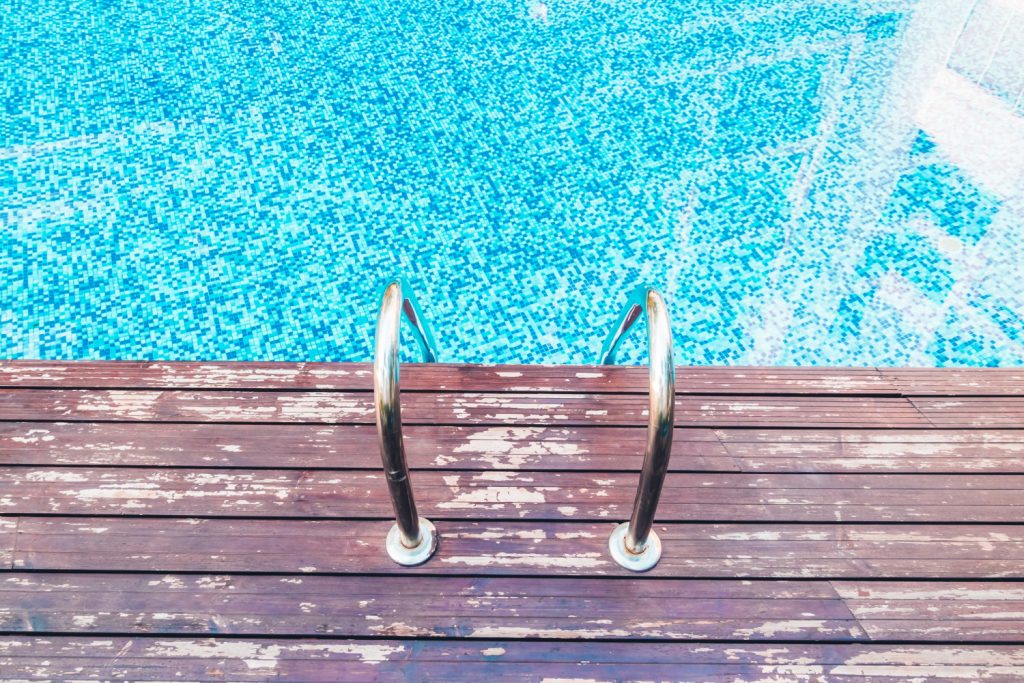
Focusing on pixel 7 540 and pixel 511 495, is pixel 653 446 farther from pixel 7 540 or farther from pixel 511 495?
pixel 7 540

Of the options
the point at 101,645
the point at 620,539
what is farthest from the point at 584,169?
the point at 101,645

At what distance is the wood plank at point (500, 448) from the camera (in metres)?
1.63

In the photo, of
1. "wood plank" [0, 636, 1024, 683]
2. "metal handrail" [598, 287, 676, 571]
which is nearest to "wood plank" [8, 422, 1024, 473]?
"metal handrail" [598, 287, 676, 571]

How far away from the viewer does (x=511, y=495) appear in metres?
1.58

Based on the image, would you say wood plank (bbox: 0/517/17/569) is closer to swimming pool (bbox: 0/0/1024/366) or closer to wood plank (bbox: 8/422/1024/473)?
wood plank (bbox: 8/422/1024/473)

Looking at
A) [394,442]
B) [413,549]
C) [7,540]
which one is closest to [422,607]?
[413,549]

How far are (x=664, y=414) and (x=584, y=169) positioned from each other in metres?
2.94

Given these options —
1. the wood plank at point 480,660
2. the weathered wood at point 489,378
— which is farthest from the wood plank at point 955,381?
the wood plank at point 480,660

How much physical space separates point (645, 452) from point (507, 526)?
0.41 m

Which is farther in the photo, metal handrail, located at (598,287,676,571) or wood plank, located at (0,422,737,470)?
wood plank, located at (0,422,737,470)

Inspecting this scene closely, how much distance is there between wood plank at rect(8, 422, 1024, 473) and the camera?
1.63 metres

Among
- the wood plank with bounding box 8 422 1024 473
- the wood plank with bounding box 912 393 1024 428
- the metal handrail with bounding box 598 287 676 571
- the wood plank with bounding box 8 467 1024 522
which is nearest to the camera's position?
the metal handrail with bounding box 598 287 676 571

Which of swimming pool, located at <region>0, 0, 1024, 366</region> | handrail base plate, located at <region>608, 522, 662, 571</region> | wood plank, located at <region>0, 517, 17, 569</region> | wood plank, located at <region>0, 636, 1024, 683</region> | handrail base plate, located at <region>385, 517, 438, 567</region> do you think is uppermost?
swimming pool, located at <region>0, 0, 1024, 366</region>

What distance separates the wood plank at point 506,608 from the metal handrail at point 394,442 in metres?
0.07
